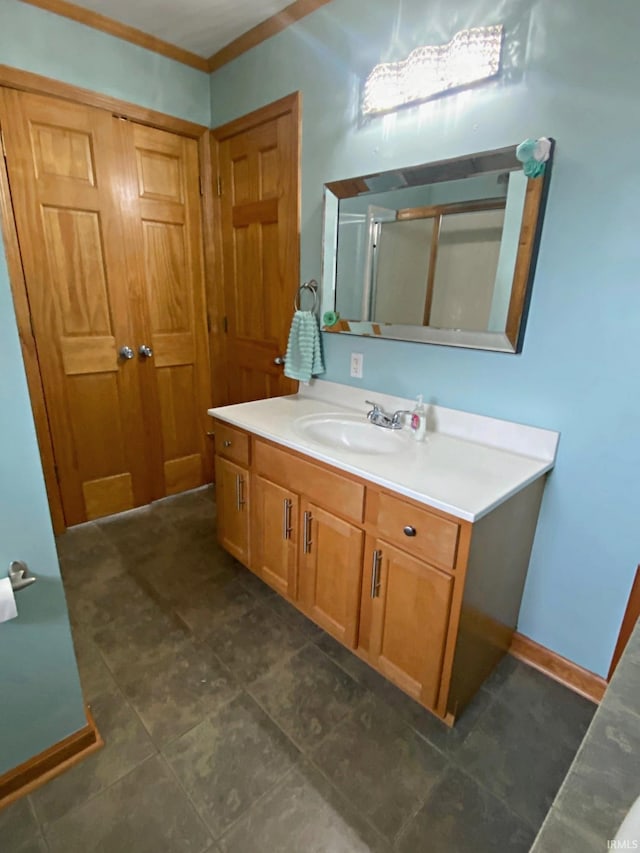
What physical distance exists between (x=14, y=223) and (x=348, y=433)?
6.01ft

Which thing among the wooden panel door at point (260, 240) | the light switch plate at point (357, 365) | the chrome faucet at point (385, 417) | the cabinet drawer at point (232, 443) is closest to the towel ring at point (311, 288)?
the wooden panel door at point (260, 240)

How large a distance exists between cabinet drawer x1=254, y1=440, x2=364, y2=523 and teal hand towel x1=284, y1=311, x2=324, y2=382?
53 centimetres

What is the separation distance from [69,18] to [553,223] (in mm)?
2334

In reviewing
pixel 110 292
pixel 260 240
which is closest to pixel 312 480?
pixel 260 240

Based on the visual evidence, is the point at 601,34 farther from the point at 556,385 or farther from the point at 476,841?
the point at 476,841

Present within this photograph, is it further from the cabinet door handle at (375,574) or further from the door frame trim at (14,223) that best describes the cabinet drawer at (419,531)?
the door frame trim at (14,223)

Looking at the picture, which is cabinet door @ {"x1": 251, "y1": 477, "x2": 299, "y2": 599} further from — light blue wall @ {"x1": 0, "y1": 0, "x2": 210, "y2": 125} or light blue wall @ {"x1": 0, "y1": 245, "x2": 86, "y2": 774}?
light blue wall @ {"x1": 0, "y1": 0, "x2": 210, "y2": 125}

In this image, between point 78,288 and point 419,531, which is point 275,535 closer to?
point 419,531

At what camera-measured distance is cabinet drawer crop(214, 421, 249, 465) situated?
1.89 metres

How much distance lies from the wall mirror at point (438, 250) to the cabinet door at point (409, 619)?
2.65 ft

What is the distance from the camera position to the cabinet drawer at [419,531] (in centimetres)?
122

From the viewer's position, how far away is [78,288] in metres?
2.30

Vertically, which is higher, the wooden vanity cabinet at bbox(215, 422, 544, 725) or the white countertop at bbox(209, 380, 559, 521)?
the white countertop at bbox(209, 380, 559, 521)

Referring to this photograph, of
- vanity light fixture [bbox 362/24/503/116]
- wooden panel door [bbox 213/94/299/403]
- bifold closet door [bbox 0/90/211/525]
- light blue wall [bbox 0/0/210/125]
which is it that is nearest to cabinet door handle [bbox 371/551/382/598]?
wooden panel door [bbox 213/94/299/403]
